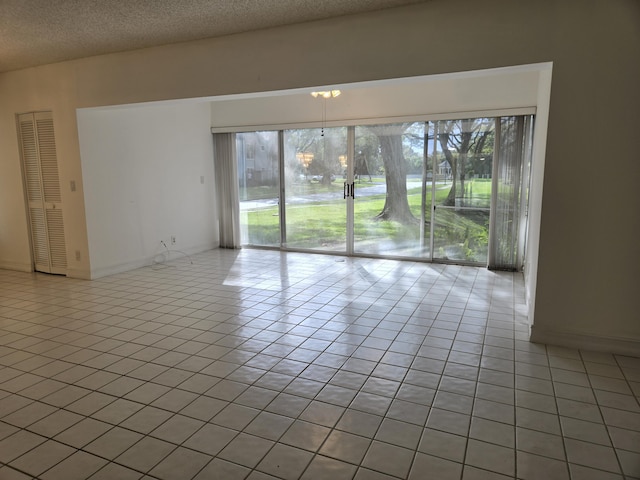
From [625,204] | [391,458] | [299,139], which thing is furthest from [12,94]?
[625,204]

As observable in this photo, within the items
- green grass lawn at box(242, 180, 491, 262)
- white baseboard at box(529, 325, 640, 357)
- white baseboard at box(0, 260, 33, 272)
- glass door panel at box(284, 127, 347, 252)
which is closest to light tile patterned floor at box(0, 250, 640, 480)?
white baseboard at box(529, 325, 640, 357)

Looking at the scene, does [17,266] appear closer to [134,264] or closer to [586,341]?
[134,264]

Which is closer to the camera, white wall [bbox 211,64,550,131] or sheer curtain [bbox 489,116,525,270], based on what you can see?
white wall [bbox 211,64,550,131]

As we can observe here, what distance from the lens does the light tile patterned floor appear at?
80.4 inches

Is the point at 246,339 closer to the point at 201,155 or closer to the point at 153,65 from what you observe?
the point at 153,65

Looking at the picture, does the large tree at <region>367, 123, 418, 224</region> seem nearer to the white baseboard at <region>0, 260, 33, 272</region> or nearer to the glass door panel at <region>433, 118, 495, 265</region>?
the glass door panel at <region>433, 118, 495, 265</region>

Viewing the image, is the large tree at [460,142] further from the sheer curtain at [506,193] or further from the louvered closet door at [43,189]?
the louvered closet door at [43,189]

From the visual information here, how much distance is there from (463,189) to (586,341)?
321cm

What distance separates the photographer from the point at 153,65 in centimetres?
452

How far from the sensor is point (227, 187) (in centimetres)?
758

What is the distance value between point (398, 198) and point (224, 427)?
4881mm

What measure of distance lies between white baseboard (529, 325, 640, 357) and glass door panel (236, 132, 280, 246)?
16.2 ft

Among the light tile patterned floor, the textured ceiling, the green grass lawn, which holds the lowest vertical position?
the light tile patterned floor

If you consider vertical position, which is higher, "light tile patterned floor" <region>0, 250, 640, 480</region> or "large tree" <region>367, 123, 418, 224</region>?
"large tree" <region>367, 123, 418, 224</region>
